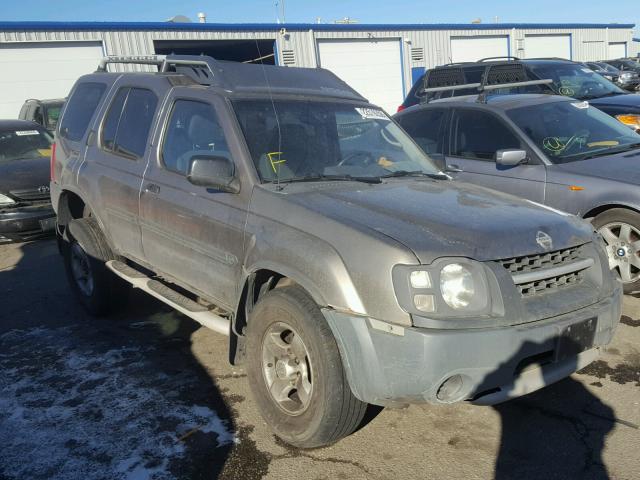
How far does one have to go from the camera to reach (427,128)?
696cm

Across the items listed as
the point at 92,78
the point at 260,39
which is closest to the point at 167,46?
the point at 260,39

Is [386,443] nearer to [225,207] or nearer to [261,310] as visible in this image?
[261,310]

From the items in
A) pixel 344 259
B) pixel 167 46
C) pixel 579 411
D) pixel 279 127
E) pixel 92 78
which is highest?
pixel 167 46

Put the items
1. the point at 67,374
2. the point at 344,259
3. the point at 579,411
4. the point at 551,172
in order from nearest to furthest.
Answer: the point at 344,259, the point at 579,411, the point at 67,374, the point at 551,172

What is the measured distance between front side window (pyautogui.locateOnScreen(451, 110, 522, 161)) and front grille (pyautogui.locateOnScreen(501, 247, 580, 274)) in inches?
111

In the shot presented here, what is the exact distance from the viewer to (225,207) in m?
3.75

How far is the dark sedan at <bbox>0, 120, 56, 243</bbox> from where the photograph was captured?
27.0 ft

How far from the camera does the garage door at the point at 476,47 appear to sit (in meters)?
30.2

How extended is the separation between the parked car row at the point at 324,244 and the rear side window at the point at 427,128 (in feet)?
4.33

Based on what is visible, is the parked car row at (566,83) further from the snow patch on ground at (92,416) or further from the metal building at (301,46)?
the snow patch on ground at (92,416)

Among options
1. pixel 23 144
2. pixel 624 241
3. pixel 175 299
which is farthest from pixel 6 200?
pixel 624 241

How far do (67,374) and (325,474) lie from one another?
7.35 ft

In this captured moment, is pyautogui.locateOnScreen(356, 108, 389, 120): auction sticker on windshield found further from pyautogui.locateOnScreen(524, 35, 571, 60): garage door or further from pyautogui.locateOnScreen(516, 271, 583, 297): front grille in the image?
pyautogui.locateOnScreen(524, 35, 571, 60): garage door

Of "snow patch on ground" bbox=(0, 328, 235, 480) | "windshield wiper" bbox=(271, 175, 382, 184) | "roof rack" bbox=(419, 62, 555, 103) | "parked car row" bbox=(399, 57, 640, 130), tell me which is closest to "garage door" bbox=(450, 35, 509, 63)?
"roof rack" bbox=(419, 62, 555, 103)
